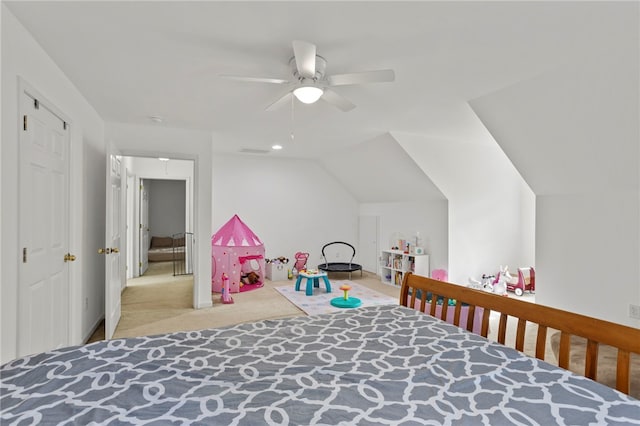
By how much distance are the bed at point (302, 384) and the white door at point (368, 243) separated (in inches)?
200

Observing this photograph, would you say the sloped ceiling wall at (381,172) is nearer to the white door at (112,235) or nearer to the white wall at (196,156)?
the white wall at (196,156)

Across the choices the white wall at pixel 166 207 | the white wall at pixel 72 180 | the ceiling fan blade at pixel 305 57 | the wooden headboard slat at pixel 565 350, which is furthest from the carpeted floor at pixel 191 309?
the white wall at pixel 166 207

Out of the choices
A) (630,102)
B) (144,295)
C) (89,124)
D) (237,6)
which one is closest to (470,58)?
(630,102)

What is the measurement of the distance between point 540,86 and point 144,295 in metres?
5.41

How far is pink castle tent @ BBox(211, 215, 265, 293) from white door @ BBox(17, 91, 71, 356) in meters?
2.57

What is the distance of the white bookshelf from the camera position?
5.37 meters

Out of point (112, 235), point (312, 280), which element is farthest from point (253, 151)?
point (112, 235)

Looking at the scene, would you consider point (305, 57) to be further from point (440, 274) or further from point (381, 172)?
point (440, 274)

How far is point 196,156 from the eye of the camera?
4344mm

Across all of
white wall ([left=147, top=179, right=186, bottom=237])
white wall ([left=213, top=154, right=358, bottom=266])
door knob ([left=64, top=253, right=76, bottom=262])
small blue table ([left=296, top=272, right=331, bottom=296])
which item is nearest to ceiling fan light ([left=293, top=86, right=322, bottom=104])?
door knob ([left=64, top=253, right=76, bottom=262])

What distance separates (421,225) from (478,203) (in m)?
0.95

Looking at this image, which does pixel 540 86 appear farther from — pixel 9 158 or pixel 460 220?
pixel 9 158

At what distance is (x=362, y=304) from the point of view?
4480 millimetres

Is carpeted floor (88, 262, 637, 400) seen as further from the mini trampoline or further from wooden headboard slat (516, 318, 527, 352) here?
wooden headboard slat (516, 318, 527, 352)
